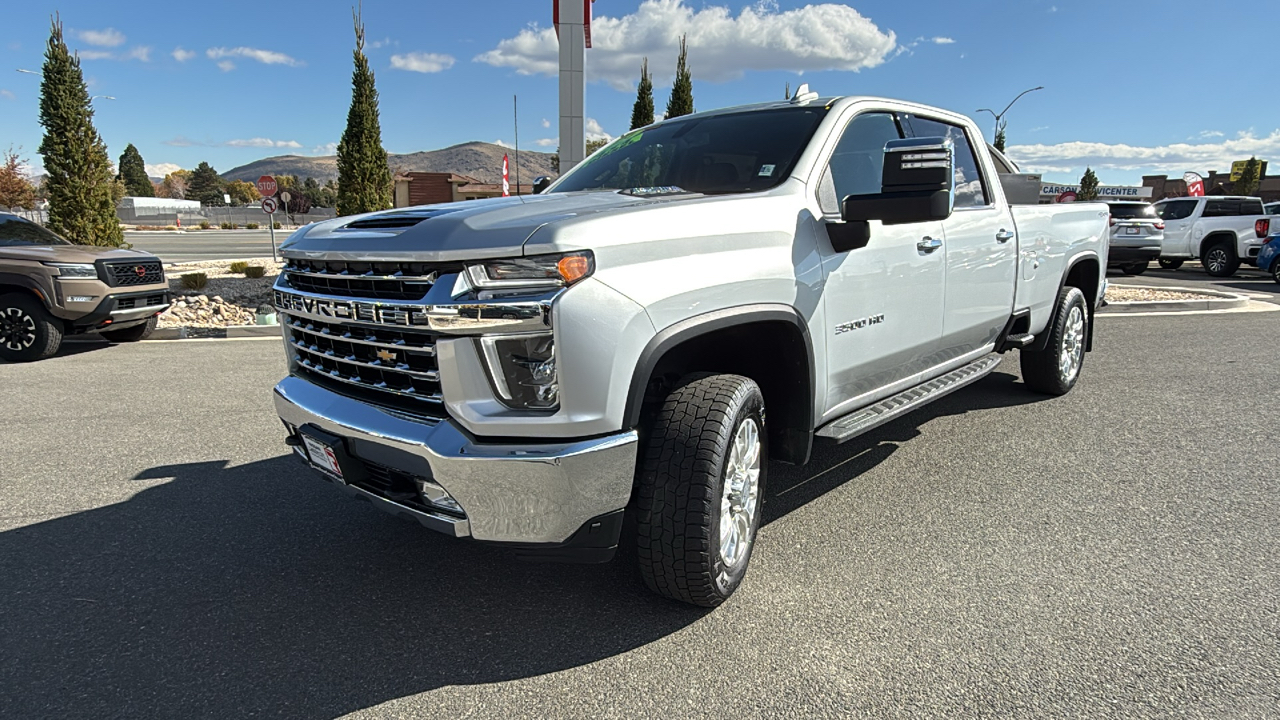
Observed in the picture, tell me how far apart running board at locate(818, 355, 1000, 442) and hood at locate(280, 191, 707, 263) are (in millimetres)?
1183

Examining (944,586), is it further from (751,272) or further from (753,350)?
(751,272)

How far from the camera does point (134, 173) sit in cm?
11694

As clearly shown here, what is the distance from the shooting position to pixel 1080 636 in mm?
2730

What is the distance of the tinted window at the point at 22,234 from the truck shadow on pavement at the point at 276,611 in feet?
20.9

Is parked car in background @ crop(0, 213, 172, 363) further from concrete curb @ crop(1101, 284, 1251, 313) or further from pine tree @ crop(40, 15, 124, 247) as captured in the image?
concrete curb @ crop(1101, 284, 1251, 313)

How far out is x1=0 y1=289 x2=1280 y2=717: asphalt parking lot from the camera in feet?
8.02

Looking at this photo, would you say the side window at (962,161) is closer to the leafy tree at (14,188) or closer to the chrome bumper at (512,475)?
the chrome bumper at (512,475)

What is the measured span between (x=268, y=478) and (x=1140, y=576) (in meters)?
4.24

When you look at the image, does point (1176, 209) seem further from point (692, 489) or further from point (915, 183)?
point (692, 489)

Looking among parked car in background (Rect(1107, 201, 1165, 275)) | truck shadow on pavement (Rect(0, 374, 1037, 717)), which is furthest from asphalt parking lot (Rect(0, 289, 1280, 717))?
parked car in background (Rect(1107, 201, 1165, 275))

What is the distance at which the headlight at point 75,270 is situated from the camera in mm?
8039

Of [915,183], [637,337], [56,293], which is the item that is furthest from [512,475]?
[56,293]

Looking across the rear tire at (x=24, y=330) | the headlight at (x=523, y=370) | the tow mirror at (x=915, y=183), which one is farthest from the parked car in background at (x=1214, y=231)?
the rear tire at (x=24, y=330)

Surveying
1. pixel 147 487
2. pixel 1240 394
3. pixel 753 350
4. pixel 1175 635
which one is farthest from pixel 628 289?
pixel 1240 394
